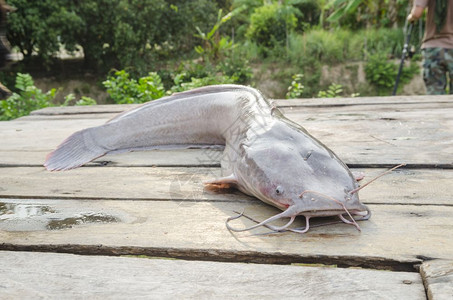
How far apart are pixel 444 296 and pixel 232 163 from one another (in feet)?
2.99

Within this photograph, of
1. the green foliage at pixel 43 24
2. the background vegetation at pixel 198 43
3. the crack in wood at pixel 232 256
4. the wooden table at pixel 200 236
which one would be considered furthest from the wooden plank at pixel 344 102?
the green foliage at pixel 43 24

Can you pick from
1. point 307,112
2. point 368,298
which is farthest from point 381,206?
point 307,112

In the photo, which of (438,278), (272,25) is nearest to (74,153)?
(438,278)

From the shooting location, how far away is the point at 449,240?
1.09 m

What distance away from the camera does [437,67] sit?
4320 millimetres

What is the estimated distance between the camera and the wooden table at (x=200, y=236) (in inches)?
37.5

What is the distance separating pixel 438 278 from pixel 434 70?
389 cm

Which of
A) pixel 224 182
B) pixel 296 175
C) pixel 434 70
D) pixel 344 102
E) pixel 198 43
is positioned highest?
pixel 296 175

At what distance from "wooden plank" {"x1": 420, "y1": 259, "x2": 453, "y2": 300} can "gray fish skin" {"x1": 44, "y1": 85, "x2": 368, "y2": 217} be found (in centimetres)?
28

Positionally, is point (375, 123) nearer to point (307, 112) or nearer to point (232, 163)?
point (307, 112)

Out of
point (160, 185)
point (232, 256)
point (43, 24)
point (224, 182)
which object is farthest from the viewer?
point (43, 24)

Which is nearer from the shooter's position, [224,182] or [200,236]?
[200,236]

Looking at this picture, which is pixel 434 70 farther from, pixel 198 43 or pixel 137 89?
pixel 198 43

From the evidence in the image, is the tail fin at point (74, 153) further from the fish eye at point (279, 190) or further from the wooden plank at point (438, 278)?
the wooden plank at point (438, 278)
